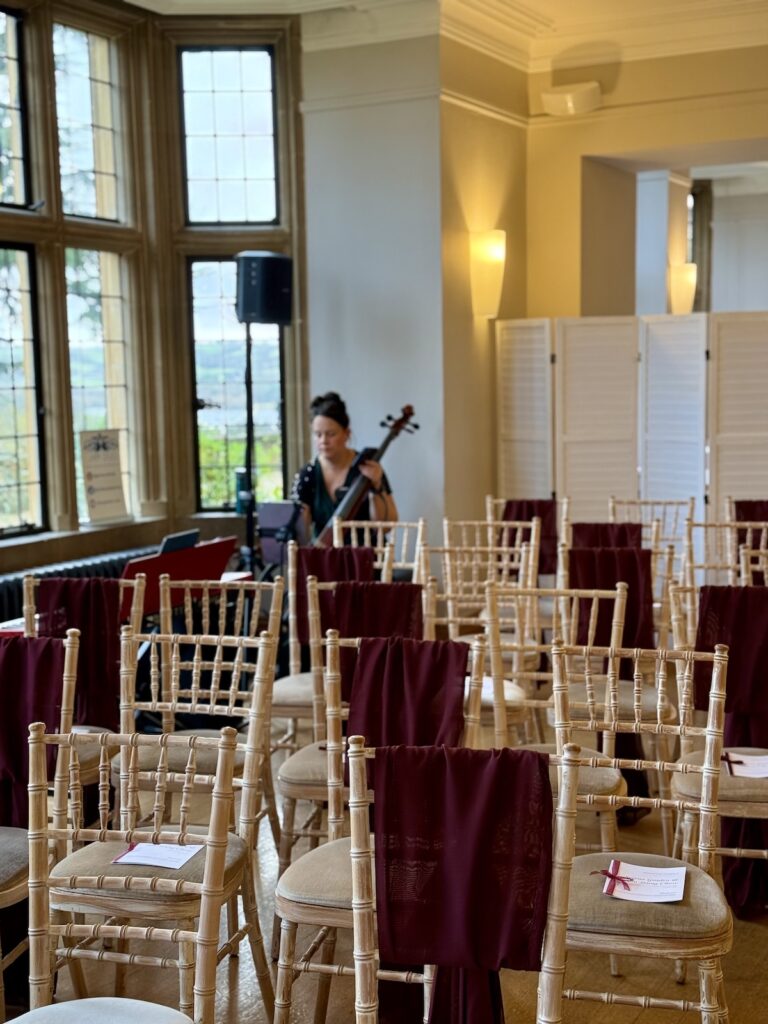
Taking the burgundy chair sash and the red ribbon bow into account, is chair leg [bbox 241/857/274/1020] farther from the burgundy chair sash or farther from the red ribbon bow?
the burgundy chair sash

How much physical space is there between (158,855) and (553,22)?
633 centimetres

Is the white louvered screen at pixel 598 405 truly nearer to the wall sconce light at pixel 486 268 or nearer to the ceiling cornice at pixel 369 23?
the wall sconce light at pixel 486 268

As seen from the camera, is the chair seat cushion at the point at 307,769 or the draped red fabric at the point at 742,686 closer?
the chair seat cushion at the point at 307,769

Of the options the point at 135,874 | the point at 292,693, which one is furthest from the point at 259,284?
the point at 135,874

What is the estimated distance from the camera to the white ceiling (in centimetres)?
698

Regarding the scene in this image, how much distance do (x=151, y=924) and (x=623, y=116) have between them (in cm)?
609

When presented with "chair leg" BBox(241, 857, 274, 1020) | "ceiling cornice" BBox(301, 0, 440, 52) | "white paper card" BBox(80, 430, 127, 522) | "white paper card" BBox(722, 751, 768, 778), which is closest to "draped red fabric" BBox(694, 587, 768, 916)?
"white paper card" BBox(722, 751, 768, 778)

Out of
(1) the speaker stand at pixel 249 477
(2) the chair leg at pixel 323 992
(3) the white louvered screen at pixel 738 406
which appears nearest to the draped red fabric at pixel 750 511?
(3) the white louvered screen at pixel 738 406

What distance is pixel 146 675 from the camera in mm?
5625

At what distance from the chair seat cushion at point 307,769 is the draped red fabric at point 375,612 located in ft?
1.10

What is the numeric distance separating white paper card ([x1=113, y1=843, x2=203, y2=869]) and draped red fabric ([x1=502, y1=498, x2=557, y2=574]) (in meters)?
3.68

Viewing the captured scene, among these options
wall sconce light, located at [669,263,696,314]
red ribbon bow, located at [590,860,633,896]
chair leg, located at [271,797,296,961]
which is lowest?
chair leg, located at [271,797,296,961]

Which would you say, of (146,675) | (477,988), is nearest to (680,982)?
(477,988)

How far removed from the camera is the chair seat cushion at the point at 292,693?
4258 mm
